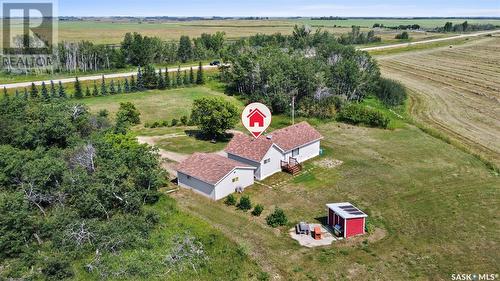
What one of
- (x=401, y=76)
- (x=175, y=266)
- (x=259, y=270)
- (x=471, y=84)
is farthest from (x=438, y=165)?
(x=401, y=76)

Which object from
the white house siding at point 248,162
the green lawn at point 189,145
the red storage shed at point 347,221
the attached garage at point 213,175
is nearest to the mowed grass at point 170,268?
the attached garage at point 213,175

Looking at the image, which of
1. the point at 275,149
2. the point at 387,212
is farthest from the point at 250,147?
the point at 387,212

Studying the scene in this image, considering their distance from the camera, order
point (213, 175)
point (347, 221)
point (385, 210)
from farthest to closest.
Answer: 1. point (213, 175)
2. point (385, 210)
3. point (347, 221)

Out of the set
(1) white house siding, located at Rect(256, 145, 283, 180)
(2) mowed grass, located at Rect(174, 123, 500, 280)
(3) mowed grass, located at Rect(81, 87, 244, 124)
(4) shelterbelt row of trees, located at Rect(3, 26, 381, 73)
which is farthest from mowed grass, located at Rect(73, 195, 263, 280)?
(4) shelterbelt row of trees, located at Rect(3, 26, 381, 73)

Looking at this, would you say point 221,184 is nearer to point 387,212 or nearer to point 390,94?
point 387,212

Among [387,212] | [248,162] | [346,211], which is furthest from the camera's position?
[248,162]

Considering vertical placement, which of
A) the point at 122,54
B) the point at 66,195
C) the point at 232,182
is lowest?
the point at 66,195

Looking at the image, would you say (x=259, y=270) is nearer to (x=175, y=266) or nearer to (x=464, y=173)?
(x=175, y=266)
